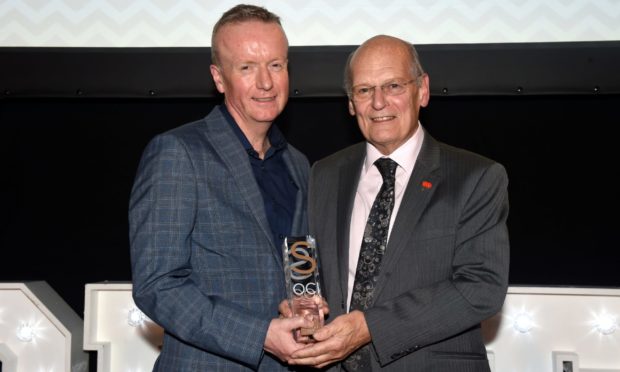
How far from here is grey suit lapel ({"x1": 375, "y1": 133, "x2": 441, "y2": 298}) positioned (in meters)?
2.07

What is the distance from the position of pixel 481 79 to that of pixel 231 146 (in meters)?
1.29

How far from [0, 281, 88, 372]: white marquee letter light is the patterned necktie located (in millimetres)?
1348

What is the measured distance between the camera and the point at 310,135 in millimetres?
3252

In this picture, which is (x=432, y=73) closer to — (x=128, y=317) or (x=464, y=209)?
(x=464, y=209)

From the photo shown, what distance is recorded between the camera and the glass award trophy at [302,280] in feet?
6.34

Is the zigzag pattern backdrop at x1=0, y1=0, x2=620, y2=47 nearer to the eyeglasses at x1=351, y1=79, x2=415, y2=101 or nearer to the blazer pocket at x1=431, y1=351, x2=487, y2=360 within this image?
the eyeglasses at x1=351, y1=79, x2=415, y2=101

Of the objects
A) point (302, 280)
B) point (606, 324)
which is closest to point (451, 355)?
point (302, 280)

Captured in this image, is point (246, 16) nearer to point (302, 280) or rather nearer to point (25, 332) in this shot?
point (302, 280)

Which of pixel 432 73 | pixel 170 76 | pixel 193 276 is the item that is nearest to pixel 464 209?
pixel 193 276

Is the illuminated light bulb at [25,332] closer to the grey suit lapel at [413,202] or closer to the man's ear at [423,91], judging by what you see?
the grey suit lapel at [413,202]

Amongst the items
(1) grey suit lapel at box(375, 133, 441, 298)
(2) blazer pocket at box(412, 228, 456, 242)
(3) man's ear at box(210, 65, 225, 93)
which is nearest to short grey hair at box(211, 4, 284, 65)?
(3) man's ear at box(210, 65, 225, 93)

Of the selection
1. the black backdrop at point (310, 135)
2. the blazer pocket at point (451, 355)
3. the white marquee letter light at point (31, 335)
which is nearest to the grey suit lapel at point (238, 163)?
the blazer pocket at point (451, 355)

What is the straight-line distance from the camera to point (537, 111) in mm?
3156

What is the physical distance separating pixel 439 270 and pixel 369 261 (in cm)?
19
